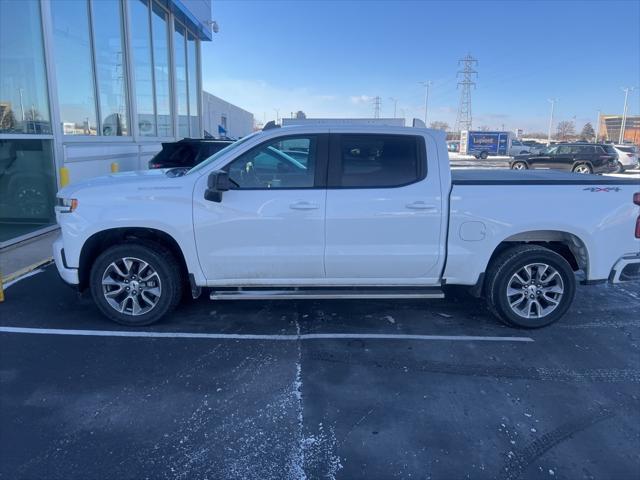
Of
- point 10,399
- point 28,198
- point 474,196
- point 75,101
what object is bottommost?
point 10,399

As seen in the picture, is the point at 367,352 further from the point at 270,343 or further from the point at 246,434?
the point at 246,434

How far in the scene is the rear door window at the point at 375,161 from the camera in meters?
4.41

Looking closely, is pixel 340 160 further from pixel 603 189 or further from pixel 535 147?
pixel 535 147

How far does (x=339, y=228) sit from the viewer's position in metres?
4.37

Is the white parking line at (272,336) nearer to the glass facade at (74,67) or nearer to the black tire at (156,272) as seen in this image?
the black tire at (156,272)

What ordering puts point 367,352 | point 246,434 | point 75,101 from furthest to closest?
point 75,101 → point 367,352 → point 246,434

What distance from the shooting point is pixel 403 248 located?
444cm

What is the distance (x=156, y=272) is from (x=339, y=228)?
183 centimetres

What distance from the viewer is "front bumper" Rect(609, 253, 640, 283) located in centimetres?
458

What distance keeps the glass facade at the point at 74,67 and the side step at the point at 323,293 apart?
732 centimetres

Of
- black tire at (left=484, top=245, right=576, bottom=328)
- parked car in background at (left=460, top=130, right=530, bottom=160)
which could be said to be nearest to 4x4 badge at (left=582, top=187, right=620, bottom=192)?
black tire at (left=484, top=245, right=576, bottom=328)

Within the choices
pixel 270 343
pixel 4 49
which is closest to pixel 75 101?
pixel 4 49

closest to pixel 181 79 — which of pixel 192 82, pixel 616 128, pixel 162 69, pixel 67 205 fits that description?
pixel 192 82

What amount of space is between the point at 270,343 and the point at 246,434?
134 centimetres
